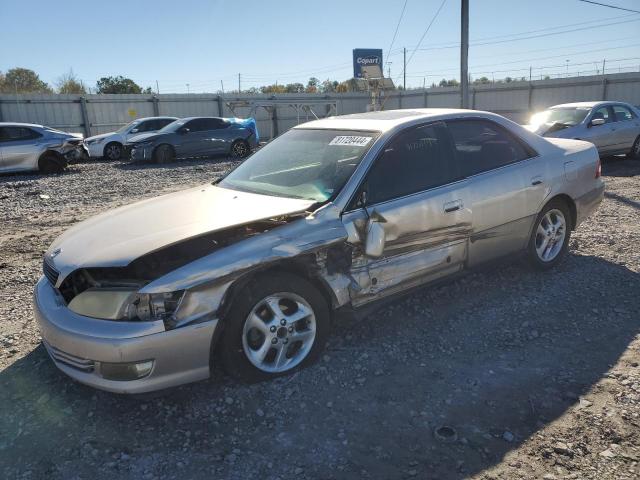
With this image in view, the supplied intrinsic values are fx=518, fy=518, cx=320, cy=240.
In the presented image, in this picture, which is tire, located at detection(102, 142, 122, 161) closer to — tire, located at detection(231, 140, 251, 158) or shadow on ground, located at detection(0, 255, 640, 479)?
tire, located at detection(231, 140, 251, 158)

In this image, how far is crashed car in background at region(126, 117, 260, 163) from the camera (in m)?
15.7

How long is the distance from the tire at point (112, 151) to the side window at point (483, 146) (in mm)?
15987

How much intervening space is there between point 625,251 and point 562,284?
1.37m

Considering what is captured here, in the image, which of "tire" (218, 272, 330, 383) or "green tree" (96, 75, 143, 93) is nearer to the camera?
"tire" (218, 272, 330, 383)

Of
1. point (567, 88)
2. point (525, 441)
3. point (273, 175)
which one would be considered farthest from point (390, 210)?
point (567, 88)

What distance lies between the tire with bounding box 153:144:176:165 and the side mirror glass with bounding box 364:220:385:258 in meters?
13.6

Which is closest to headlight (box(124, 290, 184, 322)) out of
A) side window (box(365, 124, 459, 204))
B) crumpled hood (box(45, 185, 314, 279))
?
crumpled hood (box(45, 185, 314, 279))

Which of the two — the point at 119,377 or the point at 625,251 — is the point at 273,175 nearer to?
the point at 119,377

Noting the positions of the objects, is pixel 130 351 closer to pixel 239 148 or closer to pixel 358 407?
pixel 358 407

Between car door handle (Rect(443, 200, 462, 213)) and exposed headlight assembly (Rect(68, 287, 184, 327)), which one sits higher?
car door handle (Rect(443, 200, 462, 213))

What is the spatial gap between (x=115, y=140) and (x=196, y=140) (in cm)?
341

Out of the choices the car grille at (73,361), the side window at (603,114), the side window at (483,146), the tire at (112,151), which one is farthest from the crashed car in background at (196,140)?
the car grille at (73,361)

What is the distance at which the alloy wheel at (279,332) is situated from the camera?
3.08m

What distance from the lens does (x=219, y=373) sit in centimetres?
331
